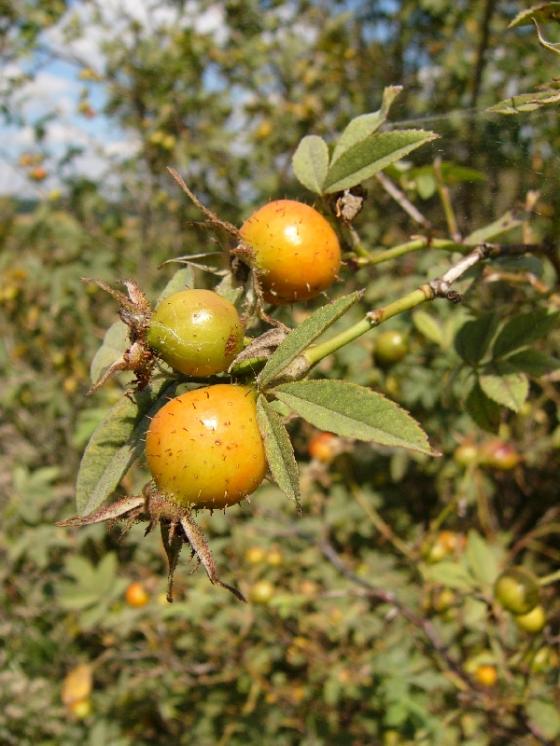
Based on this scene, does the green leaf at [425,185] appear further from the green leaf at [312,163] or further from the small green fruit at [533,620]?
the small green fruit at [533,620]

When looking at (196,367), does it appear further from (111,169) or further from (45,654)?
(111,169)

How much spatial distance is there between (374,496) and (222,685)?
45.8 inches

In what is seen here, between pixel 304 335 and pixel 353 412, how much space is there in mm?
99

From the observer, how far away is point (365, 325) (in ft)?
2.44

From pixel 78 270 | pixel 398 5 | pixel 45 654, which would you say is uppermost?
pixel 398 5

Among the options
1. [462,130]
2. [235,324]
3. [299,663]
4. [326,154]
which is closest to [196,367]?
[235,324]

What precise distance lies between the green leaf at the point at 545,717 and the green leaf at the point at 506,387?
112cm

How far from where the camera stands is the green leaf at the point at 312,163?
35.9 inches

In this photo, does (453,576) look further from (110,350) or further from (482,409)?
(110,350)

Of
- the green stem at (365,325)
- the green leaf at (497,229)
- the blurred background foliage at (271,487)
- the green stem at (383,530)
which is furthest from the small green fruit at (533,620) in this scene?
the green stem at (365,325)

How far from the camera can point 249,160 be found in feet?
15.4

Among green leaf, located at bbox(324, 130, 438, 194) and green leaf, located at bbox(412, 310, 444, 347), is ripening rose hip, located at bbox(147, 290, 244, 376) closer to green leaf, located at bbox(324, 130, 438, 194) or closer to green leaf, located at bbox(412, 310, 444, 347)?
green leaf, located at bbox(324, 130, 438, 194)

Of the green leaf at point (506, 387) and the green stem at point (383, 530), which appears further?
the green stem at point (383, 530)

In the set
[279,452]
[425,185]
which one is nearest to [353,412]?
[279,452]
